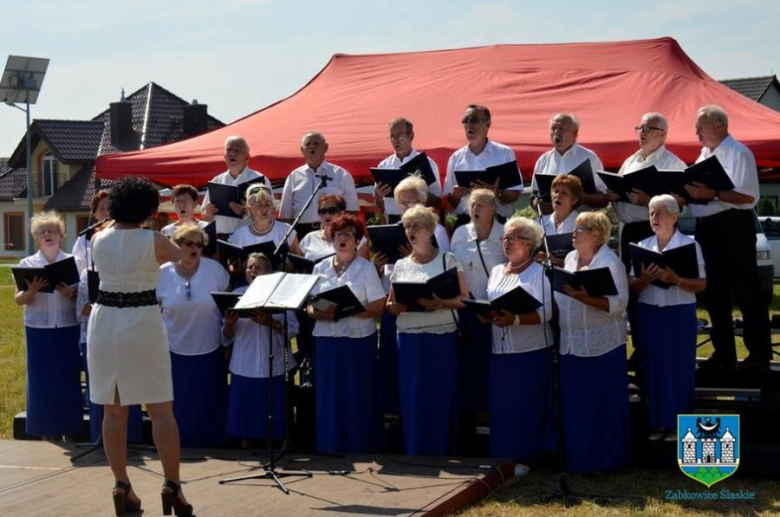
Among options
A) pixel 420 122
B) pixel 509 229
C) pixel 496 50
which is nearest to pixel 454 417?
pixel 509 229

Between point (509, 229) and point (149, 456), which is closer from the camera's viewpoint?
point (509, 229)

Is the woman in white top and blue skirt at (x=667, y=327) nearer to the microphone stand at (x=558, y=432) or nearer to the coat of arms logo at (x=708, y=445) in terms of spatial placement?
the coat of arms logo at (x=708, y=445)

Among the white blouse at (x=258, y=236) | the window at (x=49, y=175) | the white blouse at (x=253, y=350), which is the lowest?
the white blouse at (x=253, y=350)

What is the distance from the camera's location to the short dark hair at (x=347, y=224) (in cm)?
764

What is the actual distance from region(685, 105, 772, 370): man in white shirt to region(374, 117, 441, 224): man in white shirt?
194cm

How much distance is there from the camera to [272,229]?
8336 millimetres

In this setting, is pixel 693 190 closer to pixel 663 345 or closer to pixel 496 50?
pixel 663 345

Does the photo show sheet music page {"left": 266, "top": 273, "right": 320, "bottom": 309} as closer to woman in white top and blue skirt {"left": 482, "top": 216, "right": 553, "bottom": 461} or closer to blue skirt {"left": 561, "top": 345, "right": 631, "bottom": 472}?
woman in white top and blue skirt {"left": 482, "top": 216, "right": 553, "bottom": 461}

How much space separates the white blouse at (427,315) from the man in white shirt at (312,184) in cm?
168

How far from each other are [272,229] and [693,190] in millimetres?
3074

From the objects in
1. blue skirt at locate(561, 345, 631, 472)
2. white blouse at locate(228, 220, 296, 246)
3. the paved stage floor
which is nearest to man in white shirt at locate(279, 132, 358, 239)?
white blouse at locate(228, 220, 296, 246)

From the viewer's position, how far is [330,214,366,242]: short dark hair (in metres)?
7.64

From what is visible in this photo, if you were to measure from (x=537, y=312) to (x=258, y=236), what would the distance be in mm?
2288

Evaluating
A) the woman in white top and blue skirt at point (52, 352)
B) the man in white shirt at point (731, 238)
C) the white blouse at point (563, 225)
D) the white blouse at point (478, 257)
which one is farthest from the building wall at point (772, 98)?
the woman in white top and blue skirt at point (52, 352)
